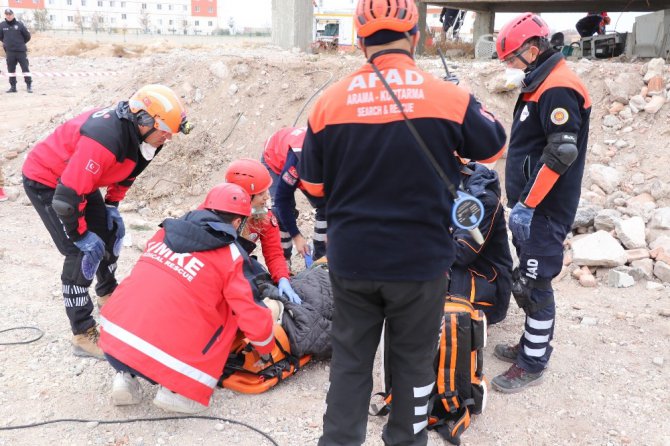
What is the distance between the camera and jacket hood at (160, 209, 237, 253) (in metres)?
2.74

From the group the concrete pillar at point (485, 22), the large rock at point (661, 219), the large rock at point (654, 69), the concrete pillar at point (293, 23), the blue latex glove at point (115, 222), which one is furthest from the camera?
the concrete pillar at point (485, 22)

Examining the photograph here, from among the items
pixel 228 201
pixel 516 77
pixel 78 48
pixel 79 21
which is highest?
pixel 79 21

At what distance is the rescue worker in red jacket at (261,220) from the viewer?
11.6ft

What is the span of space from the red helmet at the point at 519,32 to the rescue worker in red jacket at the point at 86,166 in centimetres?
189

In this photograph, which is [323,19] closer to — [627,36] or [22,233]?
[627,36]

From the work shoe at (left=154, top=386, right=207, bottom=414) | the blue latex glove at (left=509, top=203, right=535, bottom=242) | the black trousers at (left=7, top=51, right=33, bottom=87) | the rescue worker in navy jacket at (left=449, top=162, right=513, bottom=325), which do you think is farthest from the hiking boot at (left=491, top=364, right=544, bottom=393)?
the black trousers at (left=7, top=51, right=33, bottom=87)

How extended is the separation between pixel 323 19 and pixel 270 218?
27983 millimetres

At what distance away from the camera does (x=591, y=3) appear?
9.64 meters

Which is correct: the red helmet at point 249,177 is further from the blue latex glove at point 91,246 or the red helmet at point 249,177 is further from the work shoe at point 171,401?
the work shoe at point 171,401

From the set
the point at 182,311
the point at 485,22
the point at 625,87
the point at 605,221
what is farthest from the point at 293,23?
the point at 182,311

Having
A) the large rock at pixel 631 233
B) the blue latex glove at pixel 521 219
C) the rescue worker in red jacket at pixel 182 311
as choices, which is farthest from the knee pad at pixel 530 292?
the large rock at pixel 631 233

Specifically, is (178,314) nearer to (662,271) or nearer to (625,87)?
(662,271)

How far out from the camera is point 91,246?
3.30 meters

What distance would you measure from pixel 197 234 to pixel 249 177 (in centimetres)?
88
